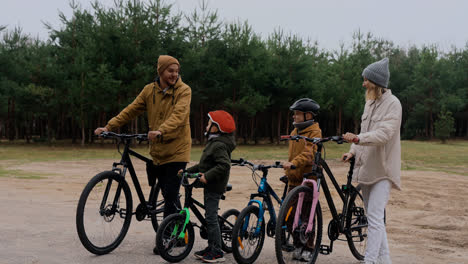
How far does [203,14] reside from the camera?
3434 centimetres

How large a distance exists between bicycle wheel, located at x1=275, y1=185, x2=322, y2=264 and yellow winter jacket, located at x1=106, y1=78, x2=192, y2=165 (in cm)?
137

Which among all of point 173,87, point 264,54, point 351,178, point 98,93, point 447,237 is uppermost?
point 264,54

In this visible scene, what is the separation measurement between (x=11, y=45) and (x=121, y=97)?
17.9 m

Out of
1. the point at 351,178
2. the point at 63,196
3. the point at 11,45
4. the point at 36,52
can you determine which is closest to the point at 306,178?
the point at 351,178

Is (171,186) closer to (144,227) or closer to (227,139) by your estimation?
(227,139)

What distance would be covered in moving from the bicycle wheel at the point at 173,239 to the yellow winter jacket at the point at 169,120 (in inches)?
28.5

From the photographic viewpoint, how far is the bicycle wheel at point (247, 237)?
14.0ft

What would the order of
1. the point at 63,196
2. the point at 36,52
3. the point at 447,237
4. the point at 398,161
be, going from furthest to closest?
the point at 36,52, the point at 63,196, the point at 447,237, the point at 398,161

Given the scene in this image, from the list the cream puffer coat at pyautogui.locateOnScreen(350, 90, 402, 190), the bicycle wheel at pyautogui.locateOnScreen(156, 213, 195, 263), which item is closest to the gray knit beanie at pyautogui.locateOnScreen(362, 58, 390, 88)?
the cream puffer coat at pyautogui.locateOnScreen(350, 90, 402, 190)

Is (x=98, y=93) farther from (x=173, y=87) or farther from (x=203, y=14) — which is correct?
(x=173, y=87)

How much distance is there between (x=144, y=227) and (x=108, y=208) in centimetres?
165

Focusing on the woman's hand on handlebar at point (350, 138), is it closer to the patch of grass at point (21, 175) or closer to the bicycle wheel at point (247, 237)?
the bicycle wheel at point (247, 237)

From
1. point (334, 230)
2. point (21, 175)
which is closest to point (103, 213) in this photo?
point (334, 230)

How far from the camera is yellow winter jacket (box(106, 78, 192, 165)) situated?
4809 millimetres
